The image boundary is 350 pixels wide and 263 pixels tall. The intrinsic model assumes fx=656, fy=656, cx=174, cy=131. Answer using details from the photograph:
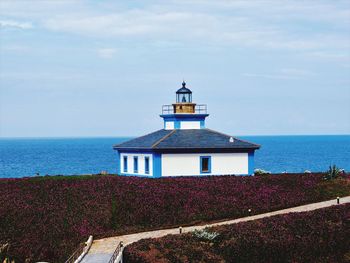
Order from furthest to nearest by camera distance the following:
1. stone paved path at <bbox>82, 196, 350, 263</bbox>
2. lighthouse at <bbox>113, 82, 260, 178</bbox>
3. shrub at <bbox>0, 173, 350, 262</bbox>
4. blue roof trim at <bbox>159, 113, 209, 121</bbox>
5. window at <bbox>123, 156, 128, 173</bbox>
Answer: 1. blue roof trim at <bbox>159, 113, 209, 121</bbox>
2. window at <bbox>123, 156, 128, 173</bbox>
3. lighthouse at <bbox>113, 82, 260, 178</bbox>
4. shrub at <bbox>0, 173, 350, 262</bbox>
5. stone paved path at <bbox>82, 196, 350, 263</bbox>

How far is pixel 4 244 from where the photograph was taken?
3275 centimetres

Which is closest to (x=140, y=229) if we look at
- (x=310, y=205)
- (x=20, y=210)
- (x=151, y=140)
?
(x=20, y=210)

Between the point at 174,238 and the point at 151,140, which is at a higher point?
the point at 151,140

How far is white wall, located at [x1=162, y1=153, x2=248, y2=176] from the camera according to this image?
47.6m

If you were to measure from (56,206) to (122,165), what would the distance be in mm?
14333

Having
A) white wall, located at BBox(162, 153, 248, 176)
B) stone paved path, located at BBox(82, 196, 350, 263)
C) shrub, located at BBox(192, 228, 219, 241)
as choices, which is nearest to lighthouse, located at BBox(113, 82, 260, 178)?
white wall, located at BBox(162, 153, 248, 176)

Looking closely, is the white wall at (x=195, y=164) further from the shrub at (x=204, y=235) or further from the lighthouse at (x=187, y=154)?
the shrub at (x=204, y=235)

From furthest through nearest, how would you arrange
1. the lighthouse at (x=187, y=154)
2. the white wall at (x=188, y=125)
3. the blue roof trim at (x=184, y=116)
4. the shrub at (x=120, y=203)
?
1. the white wall at (x=188, y=125)
2. the blue roof trim at (x=184, y=116)
3. the lighthouse at (x=187, y=154)
4. the shrub at (x=120, y=203)

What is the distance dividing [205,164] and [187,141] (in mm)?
2179

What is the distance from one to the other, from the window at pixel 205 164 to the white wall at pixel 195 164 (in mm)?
223

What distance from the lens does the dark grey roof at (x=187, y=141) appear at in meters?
47.6

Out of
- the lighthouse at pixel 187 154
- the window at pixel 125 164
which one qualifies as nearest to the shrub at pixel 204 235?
the lighthouse at pixel 187 154

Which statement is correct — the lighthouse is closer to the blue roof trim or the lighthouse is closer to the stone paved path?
the blue roof trim

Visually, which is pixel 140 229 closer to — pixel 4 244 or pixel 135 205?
pixel 135 205
